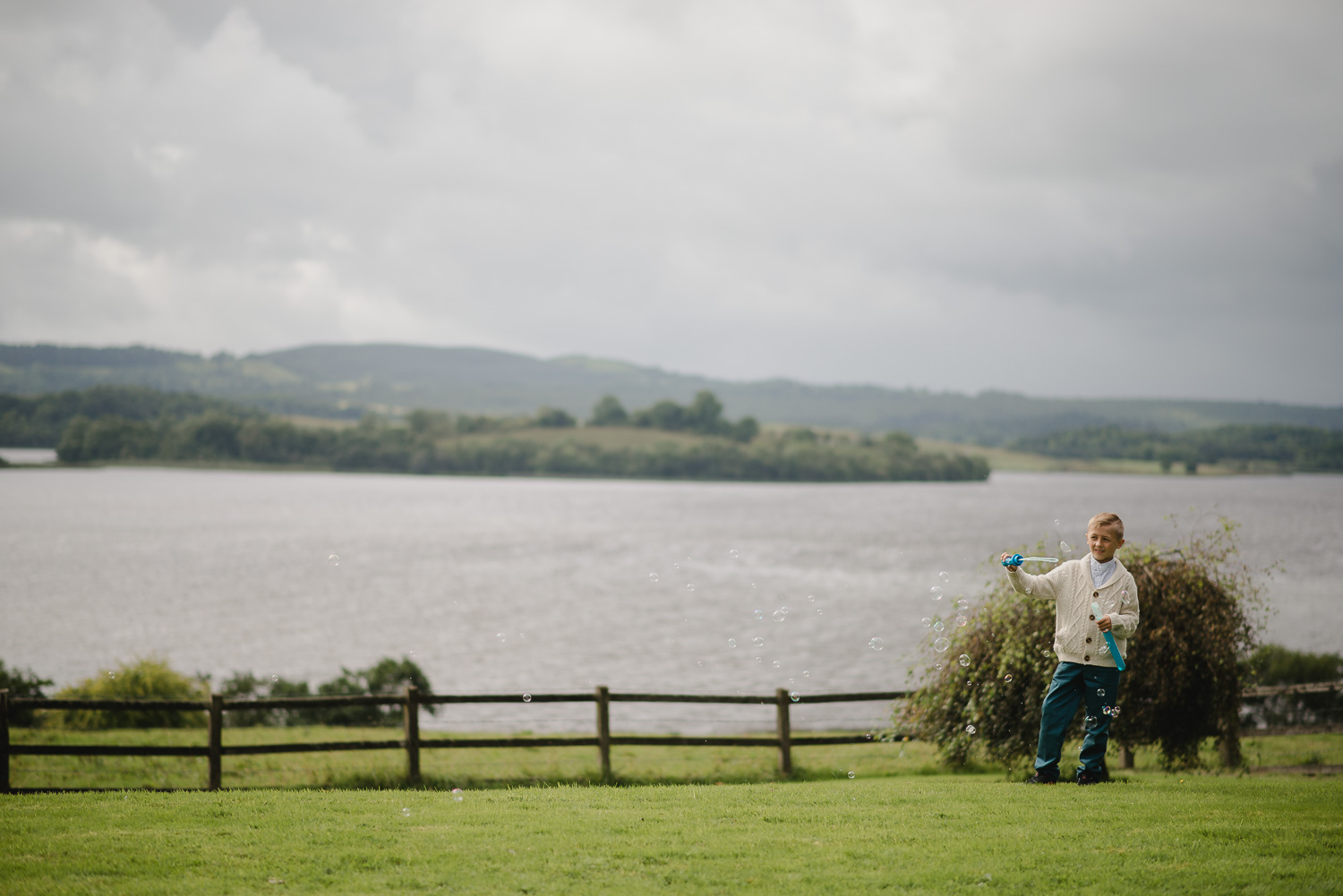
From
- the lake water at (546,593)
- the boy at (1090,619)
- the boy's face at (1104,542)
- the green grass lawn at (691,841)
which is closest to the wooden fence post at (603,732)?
the green grass lawn at (691,841)

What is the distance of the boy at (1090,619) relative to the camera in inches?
374

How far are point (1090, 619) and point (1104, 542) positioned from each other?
0.83 metres

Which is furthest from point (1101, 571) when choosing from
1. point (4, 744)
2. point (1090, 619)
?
point (4, 744)

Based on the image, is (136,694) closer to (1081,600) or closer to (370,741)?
(370,741)

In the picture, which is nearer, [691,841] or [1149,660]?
[691,841]

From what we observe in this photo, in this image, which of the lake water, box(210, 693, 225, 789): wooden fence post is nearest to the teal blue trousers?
the lake water

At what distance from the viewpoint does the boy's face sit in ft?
31.3

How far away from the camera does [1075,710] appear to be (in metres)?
10.0

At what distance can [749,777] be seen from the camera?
1499cm

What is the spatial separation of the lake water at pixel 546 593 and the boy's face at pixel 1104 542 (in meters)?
2.29

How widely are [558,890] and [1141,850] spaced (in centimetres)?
483

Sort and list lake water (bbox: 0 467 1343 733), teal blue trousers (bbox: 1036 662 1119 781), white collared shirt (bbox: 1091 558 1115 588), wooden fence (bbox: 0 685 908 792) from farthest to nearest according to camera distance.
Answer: lake water (bbox: 0 467 1343 733)
wooden fence (bbox: 0 685 908 792)
teal blue trousers (bbox: 1036 662 1119 781)
white collared shirt (bbox: 1091 558 1115 588)

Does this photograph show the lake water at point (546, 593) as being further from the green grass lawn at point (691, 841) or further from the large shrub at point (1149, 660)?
the green grass lawn at point (691, 841)

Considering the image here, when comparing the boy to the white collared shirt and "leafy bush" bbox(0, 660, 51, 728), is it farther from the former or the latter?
"leafy bush" bbox(0, 660, 51, 728)
